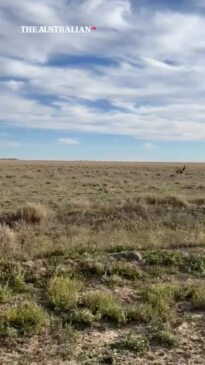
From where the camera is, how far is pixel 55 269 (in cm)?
777

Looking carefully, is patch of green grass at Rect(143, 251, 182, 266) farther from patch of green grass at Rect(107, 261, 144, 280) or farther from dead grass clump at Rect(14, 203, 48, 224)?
dead grass clump at Rect(14, 203, 48, 224)

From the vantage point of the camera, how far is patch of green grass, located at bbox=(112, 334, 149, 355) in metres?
5.36

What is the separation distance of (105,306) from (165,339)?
1.01 m

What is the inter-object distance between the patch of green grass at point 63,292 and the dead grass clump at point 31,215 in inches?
364

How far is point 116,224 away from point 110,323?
27.3 ft

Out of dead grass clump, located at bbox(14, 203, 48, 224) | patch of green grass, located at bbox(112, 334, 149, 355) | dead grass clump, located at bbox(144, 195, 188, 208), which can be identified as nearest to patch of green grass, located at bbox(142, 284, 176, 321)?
patch of green grass, located at bbox(112, 334, 149, 355)

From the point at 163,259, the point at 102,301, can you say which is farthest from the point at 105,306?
the point at 163,259

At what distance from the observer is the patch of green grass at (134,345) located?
5359 millimetres

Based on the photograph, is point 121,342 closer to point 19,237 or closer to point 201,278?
point 201,278

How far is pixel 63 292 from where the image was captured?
6703mm

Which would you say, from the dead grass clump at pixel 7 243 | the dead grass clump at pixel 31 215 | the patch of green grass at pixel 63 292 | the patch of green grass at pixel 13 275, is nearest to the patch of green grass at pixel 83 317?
the patch of green grass at pixel 63 292

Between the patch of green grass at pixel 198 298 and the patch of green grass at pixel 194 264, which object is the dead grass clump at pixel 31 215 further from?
the patch of green grass at pixel 198 298

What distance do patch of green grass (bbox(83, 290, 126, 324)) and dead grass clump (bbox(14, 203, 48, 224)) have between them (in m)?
9.83

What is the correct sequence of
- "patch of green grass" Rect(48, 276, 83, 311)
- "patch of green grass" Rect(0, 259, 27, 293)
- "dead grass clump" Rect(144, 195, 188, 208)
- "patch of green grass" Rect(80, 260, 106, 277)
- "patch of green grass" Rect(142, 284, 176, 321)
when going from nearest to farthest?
"patch of green grass" Rect(142, 284, 176, 321) → "patch of green grass" Rect(48, 276, 83, 311) → "patch of green grass" Rect(0, 259, 27, 293) → "patch of green grass" Rect(80, 260, 106, 277) → "dead grass clump" Rect(144, 195, 188, 208)
